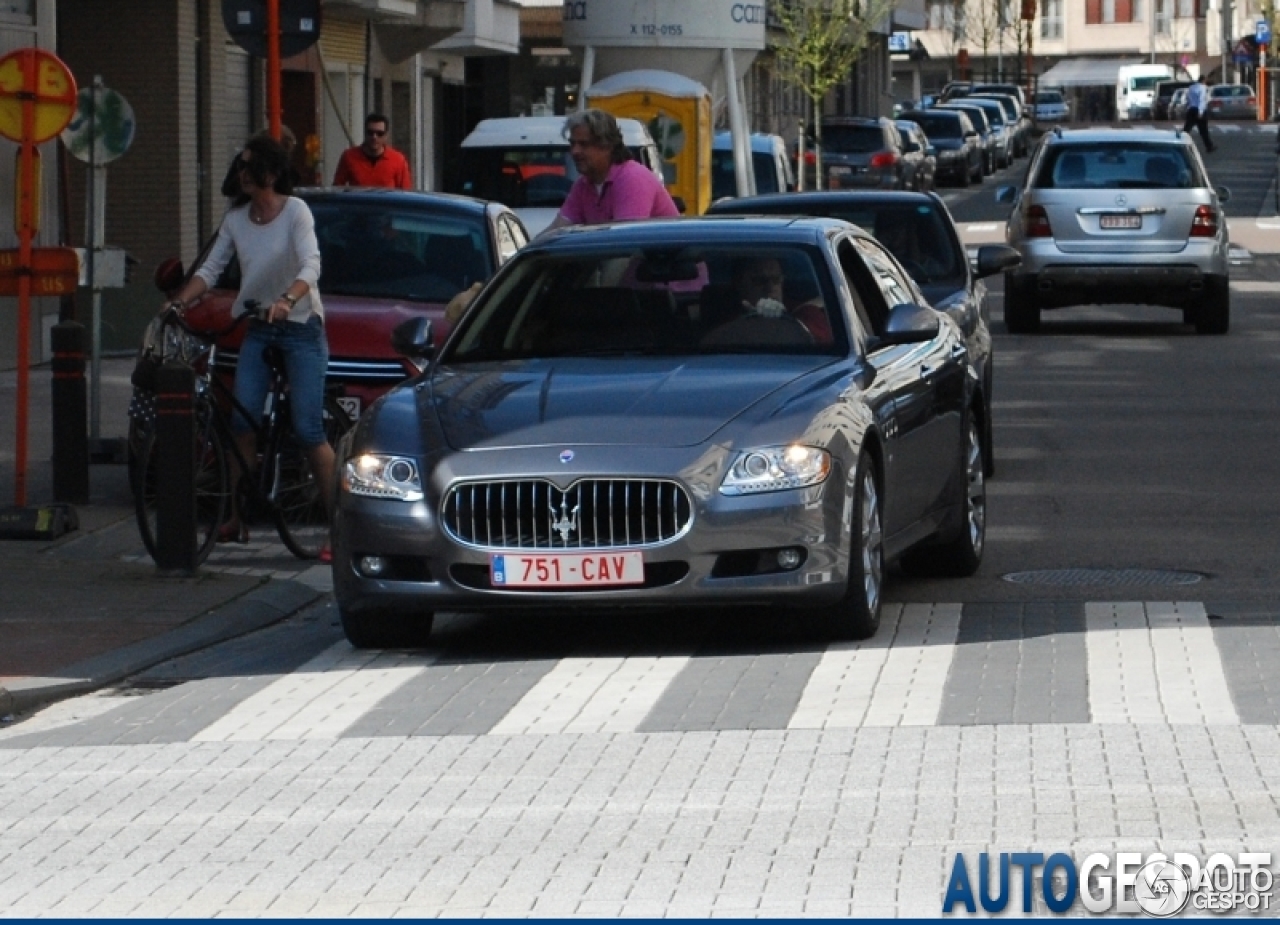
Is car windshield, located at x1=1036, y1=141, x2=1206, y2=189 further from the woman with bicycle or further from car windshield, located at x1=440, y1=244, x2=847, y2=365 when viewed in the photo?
car windshield, located at x1=440, y1=244, x2=847, y2=365

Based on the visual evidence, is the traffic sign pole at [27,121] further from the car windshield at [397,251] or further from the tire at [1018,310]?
the tire at [1018,310]

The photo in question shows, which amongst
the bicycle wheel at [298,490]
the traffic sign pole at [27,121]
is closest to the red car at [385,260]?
the traffic sign pole at [27,121]

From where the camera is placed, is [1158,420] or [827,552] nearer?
[827,552]

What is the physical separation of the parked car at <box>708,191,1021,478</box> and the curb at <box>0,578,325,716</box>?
4915mm

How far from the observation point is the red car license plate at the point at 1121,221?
2717 cm

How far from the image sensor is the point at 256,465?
13547 mm

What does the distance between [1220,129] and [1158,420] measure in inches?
3177

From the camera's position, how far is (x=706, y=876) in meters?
6.88

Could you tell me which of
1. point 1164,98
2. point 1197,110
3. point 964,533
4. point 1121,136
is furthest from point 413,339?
point 1164,98

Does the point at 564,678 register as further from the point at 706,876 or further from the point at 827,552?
the point at 706,876

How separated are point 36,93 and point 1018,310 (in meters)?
15.4

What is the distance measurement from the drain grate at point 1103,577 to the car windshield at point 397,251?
388 centimetres

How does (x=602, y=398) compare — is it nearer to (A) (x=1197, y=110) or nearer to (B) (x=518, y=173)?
(B) (x=518, y=173)

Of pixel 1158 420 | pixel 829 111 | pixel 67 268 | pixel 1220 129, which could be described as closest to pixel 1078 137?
pixel 1158 420
